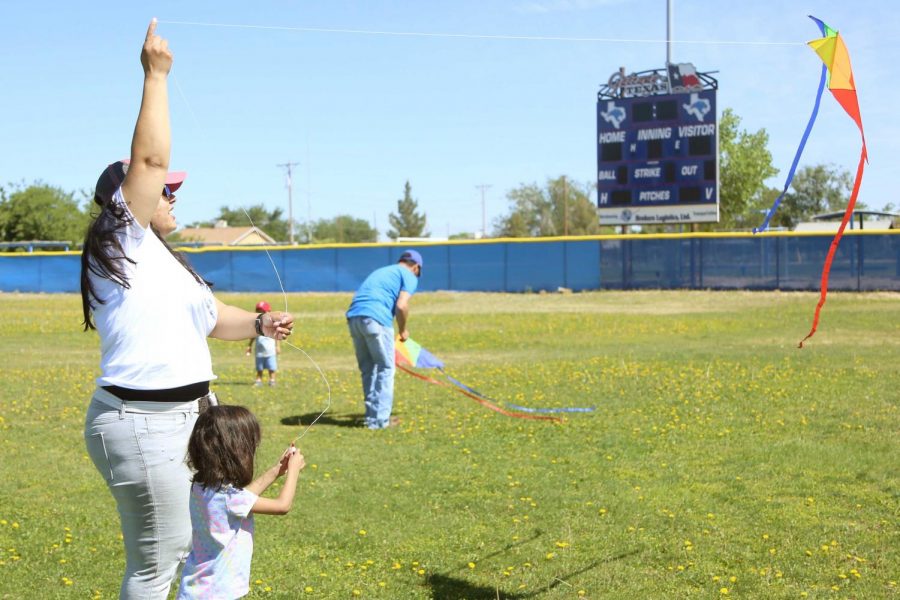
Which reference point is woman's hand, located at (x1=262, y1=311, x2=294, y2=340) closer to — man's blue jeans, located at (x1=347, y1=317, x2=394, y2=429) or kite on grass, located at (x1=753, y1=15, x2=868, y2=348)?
kite on grass, located at (x1=753, y1=15, x2=868, y2=348)

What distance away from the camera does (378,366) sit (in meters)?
9.20

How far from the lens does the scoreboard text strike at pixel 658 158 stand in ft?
98.4

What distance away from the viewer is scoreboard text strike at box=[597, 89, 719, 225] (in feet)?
98.4

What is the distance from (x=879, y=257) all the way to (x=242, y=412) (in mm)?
29680

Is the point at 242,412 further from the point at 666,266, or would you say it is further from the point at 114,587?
the point at 666,266

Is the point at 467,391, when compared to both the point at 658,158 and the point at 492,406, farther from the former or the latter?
the point at 658,158

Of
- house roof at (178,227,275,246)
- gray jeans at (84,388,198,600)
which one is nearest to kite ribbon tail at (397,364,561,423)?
gray jeans at (84,388,198,600)

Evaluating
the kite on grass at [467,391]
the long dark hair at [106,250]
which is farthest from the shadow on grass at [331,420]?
the long dark hair at [106,250]

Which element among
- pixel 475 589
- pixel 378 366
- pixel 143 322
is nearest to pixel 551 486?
pixel 475 589

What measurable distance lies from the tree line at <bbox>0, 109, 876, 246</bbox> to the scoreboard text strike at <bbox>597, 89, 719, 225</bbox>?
626cm

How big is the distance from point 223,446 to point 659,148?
28.8 meters

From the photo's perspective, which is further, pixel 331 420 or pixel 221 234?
pixel 221 234

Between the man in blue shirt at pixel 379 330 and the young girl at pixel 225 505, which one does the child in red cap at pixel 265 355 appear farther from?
the young girl at pixel 225 505

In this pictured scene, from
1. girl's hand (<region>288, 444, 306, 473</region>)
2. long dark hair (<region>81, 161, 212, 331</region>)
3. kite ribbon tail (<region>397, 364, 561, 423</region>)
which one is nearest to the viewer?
long dark hair (<region>81, 161, 212, 331</region>)
